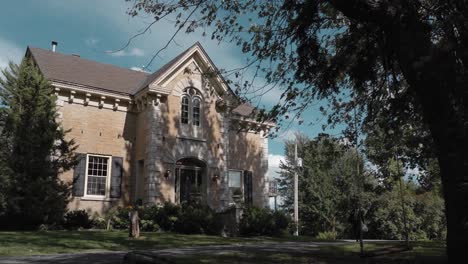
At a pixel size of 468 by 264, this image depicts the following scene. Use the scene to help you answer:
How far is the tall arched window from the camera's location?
72.8 feet

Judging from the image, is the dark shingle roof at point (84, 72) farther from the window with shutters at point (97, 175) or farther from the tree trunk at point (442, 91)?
the tree trunk at point (442, 91)

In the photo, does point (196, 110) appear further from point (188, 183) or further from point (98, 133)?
point (98, 133)

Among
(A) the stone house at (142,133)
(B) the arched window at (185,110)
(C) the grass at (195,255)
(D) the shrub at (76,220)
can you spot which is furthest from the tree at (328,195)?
(C) the grass at (195,255)

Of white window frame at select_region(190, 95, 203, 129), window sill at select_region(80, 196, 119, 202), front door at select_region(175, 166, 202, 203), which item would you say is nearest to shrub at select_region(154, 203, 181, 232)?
front door at select_region(175, 166, 202, 203)

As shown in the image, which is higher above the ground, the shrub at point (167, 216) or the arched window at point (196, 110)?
the arched window at point (196, 110)

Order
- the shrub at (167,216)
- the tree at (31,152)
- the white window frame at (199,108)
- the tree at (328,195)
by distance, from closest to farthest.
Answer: the tree at (31,152) → the shrub at (167,216) → the white window frame at (199,108) → the tree at (328,195)

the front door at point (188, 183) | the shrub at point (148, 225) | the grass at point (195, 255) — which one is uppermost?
Result: the front door at point (188, 183)

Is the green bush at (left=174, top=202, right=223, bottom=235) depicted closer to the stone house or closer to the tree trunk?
the stone house

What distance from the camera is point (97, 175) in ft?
67.5

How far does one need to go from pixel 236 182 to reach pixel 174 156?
195 inches

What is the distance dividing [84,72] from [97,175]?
18.2ft

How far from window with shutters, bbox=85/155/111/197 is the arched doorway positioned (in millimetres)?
3293

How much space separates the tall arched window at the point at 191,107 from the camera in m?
22.2

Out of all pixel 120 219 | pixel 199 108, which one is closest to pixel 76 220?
pixel 120 219
